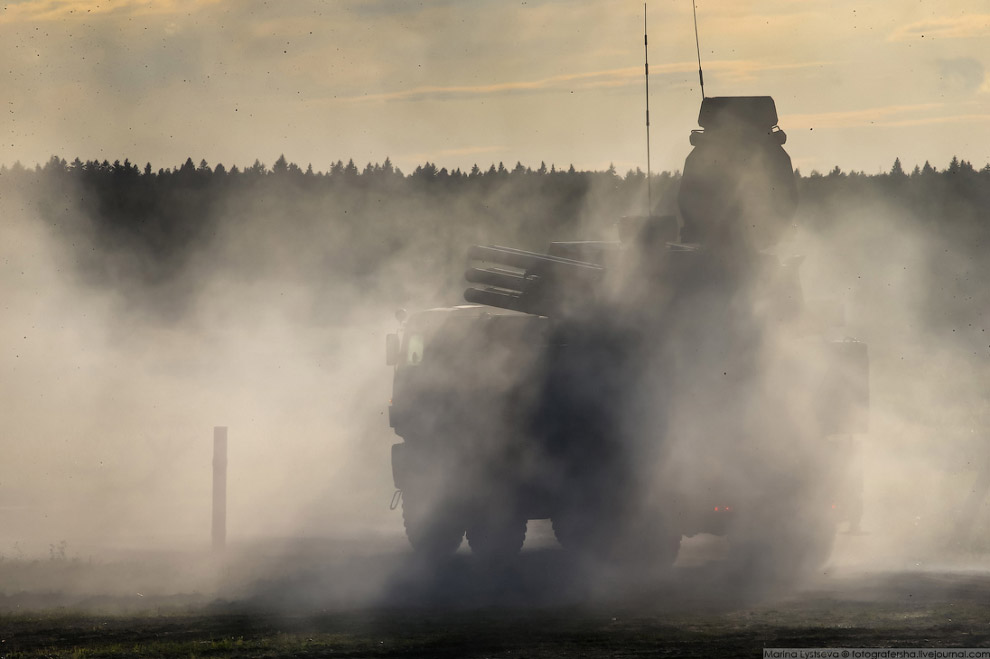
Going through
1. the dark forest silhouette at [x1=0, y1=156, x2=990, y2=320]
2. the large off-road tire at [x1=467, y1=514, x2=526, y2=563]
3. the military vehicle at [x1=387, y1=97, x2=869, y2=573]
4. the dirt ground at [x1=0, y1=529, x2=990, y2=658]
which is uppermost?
the dark forest silhouette at [x1=0, y1=156, x2=990, y2=320]

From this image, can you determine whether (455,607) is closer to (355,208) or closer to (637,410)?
(637,410)

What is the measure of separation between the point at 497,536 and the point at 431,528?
1.01 meters

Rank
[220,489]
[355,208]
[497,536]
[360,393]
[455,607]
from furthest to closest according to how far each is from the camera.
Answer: [355,208] < [360,393] < [220,489] < [497,536] < [455,607]

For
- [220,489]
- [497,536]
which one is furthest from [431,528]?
[220,489]

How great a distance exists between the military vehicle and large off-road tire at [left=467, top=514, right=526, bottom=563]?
23mm


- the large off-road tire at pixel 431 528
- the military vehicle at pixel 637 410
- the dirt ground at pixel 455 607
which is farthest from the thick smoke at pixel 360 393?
the large off-road tire at pixel 431 528

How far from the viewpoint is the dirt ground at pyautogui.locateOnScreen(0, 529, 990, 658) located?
13703 millimetres

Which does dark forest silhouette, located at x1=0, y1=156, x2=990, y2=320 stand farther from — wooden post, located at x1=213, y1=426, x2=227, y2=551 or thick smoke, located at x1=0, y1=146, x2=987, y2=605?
wooden post, located at x1=213, y1=426, x2=227, y2=551

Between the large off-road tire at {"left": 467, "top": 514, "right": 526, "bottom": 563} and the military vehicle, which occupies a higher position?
the military vehicle

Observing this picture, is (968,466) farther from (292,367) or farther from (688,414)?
(292,367)

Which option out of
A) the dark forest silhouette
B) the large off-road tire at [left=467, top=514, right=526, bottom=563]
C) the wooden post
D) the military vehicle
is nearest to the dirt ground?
the large off-road tire at [left=467, top=514, right=526, bottom=563]

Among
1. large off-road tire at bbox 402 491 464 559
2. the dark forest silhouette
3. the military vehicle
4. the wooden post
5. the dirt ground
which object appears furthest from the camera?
the dark forest silhouette

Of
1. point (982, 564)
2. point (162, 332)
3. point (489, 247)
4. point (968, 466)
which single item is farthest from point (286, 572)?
point (162, 332)

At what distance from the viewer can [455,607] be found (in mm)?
16172
